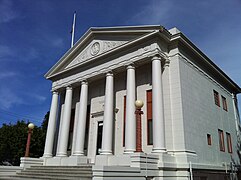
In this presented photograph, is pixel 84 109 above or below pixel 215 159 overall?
above

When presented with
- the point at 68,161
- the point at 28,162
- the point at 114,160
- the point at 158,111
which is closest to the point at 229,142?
the point at 158,111

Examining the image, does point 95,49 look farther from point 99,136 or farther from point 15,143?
point 15,143

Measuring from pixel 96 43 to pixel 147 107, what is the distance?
6788 millimetres

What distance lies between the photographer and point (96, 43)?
60.5 ft

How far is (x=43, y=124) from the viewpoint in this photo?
4075 centimetres

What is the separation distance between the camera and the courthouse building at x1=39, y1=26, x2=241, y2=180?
41.5ft

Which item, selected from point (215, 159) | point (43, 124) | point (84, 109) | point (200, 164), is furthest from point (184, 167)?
point (43, 124)

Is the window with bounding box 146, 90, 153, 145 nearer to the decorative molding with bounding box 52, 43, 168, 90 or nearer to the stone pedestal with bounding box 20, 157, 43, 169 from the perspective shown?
the decorative molding with bounding box 52, 43, 168, 90

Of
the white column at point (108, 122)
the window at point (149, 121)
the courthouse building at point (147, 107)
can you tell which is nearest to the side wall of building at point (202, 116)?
the courthouse building at point (147, 107)

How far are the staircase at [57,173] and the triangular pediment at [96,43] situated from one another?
802 centimetres

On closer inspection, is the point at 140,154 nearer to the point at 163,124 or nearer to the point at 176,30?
the point at 163,124

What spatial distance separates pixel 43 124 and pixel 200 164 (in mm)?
32775

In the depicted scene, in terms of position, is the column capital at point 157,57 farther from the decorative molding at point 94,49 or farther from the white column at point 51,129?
the white column at point 51,129

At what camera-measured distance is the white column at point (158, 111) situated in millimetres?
12491
